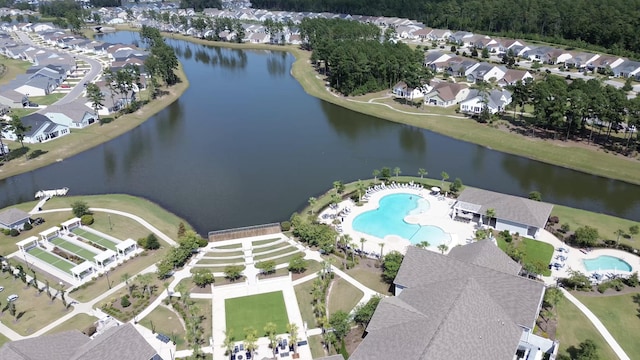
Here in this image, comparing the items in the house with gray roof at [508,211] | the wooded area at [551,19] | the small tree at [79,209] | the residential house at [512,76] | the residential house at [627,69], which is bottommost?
the small tree at [79,209]

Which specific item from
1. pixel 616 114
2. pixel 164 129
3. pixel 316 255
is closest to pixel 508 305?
pixel 316 255

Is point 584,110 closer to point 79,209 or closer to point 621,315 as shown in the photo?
A: point 621,315

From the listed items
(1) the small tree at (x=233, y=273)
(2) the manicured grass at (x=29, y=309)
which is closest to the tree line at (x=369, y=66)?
(1) the small tree at (x=233, y=273)

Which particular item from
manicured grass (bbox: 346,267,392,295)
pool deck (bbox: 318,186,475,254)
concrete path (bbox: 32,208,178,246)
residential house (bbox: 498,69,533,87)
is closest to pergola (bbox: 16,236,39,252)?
concrete path (bbox: 32,208,178,246)

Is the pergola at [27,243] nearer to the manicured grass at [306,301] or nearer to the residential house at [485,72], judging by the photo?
the manicured grass at [306,301]

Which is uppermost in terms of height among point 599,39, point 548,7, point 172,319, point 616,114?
point 548,7

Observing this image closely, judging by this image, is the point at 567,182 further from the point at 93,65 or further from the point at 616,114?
the point at 93,65
